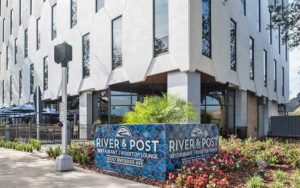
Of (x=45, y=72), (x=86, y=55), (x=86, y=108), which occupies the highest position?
(x=86, y=55)

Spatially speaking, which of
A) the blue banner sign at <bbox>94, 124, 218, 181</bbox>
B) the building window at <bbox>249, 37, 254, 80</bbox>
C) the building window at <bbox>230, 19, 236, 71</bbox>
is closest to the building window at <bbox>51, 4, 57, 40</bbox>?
the building window at <bbox>230, 19, 236, 71</bbox>

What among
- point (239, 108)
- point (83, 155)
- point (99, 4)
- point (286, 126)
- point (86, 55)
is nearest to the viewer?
point (83, 155)

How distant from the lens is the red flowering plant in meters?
7.34

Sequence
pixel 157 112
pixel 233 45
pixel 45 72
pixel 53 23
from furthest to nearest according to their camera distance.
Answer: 1. pixel 45 72
2. pixel 53 23
3. pixel 233 45
4. pixel 157 112

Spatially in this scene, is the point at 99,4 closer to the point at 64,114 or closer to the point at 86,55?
the point at 86,55

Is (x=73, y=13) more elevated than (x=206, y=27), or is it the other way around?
(x=73, y=13)

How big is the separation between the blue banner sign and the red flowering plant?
1.28 ft

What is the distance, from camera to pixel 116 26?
24922mm

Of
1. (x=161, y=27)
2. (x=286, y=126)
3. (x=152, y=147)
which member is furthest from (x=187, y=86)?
(x=286, y=126)

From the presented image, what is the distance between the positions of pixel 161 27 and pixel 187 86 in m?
3.88

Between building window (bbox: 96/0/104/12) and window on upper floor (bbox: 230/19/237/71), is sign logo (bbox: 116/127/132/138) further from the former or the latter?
building window (bbox: 96/0/104/12)

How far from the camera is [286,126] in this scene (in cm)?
3353

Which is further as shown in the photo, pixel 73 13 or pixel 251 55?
pixel 73 13

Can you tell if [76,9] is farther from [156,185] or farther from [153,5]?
[156,185]
